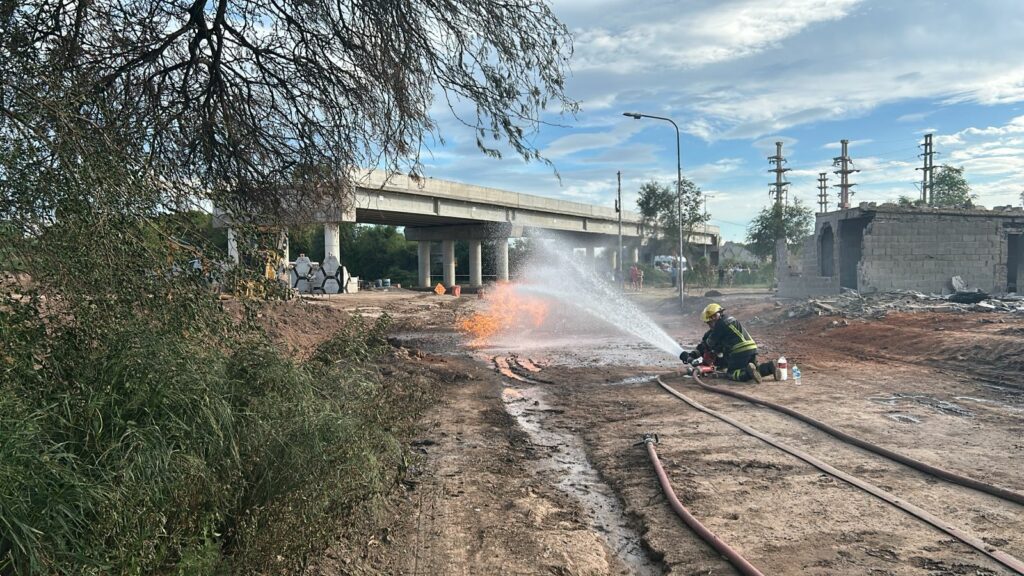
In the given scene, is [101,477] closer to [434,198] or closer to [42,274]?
[42,274]

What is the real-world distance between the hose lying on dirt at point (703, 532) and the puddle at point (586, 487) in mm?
420

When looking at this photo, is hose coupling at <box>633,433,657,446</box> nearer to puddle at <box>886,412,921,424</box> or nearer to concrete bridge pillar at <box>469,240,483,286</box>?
puddle at <box>886,412,921,424</box>

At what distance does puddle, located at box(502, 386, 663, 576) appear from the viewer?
4.99m

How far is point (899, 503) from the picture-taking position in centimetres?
540

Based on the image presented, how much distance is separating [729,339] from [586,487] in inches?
Result: 240

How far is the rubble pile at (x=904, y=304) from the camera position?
2077cm

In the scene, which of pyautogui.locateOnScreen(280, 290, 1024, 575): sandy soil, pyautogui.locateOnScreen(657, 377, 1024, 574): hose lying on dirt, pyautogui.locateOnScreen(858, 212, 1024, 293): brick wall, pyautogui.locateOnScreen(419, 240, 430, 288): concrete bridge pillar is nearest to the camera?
pyautogui.locateOnScreen(657, 377, 1024, 574): hose lying on dirt

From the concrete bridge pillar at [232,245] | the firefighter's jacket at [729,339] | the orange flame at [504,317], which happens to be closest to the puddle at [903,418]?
the firefighter's jacket at [729,339]

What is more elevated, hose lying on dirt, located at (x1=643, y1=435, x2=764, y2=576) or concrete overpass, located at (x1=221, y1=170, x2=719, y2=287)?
concrete overpass, located at (x1=221, y1=170, x2=719, y2=287)

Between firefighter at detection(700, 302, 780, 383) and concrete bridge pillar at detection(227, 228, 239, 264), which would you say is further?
firefighter at detection(700, 302, 780, 383)

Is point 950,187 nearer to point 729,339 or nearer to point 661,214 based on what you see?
point 661,214

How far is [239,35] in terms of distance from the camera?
22.4 ft

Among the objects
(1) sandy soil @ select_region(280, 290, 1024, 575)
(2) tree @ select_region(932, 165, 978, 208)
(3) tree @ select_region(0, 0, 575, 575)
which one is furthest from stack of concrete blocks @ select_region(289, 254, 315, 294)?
(2) tree @ select_region(932, 165, 978, 208)

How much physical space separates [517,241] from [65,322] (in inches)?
2907
